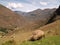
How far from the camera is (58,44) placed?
15.7 meters

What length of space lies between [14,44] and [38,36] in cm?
666

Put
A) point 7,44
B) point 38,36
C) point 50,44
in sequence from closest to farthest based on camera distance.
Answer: point 7,44 → point 50,44 → point 38,36

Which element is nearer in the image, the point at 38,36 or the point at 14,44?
the point at 14,44

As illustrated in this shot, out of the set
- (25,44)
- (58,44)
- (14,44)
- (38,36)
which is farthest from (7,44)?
(38,36)

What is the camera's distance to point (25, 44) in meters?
15.6

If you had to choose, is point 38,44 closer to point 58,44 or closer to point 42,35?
point 58,44

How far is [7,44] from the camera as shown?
14.5 m

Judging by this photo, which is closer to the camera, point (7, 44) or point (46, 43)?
point (7, 44)

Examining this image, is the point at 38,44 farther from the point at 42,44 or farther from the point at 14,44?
the point at 14,44

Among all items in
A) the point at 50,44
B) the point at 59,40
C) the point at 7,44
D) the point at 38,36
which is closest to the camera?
the point at 7,44

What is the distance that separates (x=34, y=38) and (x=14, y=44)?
6.70 meters

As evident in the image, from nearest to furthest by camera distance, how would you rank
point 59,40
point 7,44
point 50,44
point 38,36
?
point 7,44 → point 50,44 → point 59,40 → point 38,36

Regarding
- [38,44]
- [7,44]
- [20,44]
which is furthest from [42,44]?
[7,44]

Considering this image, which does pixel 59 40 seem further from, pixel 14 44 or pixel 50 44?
pixel 14 44
